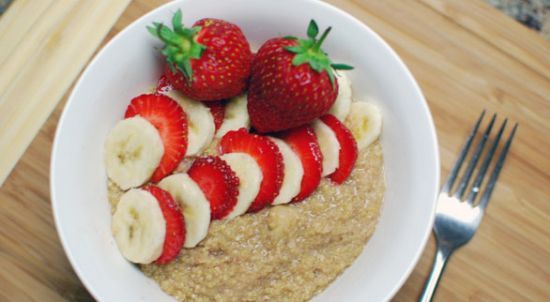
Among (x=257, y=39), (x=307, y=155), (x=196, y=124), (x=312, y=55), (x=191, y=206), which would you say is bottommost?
(x=191, y=206)

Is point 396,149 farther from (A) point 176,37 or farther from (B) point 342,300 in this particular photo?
(A) point 176,37

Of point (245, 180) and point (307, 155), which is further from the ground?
point (307, 155)

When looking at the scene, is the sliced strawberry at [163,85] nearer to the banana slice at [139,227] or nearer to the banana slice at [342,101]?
the banana slice at [139,227]

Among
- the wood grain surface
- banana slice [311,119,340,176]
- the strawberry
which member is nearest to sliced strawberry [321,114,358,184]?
banana slice [311,119,340,176]

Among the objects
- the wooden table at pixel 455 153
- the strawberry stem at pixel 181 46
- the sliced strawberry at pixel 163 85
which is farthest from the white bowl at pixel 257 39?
the wooden table at pixel 455 153

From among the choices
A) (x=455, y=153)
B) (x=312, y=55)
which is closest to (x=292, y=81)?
(x=312, y=55)

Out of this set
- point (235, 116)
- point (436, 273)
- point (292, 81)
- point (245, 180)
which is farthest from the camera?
point (436, 273)

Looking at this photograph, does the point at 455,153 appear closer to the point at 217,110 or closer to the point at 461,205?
the point at 461,205
